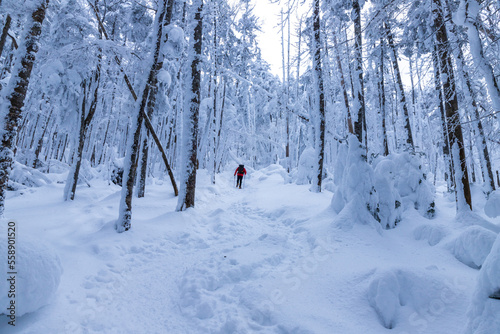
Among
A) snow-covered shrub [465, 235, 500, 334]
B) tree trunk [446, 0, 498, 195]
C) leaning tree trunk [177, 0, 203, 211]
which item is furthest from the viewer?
leaning tree trunk [177, 0, 203, 211]

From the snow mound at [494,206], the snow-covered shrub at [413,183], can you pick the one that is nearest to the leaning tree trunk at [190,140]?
the snow-covered shrub at [413,183]

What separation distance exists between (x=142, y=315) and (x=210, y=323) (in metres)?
0.90

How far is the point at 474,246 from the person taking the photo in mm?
3592

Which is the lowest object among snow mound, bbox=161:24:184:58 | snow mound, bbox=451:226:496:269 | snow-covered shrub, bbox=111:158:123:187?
snow mound, bbox=451:226:496:269

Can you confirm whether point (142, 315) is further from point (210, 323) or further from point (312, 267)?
point (312, 267)

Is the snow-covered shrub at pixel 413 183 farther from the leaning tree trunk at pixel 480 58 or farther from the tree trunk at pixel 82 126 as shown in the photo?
the tree trunk at pixel 82 126

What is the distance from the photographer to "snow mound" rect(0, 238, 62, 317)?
2.44 metres

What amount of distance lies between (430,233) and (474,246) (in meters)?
1.08

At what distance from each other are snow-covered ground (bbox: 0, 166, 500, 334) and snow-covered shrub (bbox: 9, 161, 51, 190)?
24.9 feet

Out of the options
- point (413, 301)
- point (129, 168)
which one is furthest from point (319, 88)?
point (413, 301)

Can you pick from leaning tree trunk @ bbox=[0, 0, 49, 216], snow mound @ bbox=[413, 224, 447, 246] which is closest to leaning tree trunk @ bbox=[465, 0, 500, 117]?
snow mound @ bbox=[413, 224, 447, 246]

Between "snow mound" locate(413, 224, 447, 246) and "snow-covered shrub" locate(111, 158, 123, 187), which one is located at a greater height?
"snow-covered shrub" locate(111, 158, 123, 187)

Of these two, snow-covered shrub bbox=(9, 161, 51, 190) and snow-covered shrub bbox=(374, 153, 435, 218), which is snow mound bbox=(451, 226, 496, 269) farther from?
snow-covered shrub bbox=(9, 161, 51, 190)

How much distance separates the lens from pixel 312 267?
3844 mm
